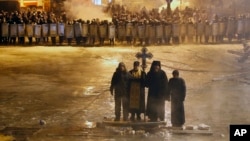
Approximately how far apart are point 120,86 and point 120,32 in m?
13.9

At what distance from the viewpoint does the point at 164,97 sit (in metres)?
9.63

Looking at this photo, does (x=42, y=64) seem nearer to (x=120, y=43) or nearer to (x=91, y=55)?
(x=91, y=55)

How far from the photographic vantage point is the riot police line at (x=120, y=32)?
76.2 ft

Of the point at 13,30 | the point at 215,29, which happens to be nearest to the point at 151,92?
the point at 13,30

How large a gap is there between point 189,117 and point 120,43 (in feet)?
46.5

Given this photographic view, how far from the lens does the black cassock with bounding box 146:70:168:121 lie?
31.4ft

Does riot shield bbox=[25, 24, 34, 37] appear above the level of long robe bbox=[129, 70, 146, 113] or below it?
above

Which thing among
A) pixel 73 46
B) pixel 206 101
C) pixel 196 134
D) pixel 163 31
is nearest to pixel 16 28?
pixel 73 46

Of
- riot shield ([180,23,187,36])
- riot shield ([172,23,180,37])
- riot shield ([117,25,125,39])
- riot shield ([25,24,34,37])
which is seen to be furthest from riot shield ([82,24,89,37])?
riot shield ([180,23,187,36])

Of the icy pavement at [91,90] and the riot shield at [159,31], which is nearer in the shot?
the icy pavement at [91,90]

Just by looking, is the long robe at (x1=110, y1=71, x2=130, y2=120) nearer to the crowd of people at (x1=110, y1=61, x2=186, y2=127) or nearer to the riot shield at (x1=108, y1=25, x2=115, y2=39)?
the crowd of people at (x1=110, y1=61, x2=186, y2=127)

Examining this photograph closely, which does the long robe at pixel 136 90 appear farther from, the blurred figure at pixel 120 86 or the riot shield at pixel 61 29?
the riot shield at pixel 61 29

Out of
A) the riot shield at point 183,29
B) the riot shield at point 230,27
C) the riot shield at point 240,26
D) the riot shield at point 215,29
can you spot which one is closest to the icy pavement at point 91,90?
the riot shield at point 183,29

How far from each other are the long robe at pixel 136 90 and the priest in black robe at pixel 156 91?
137 mm
